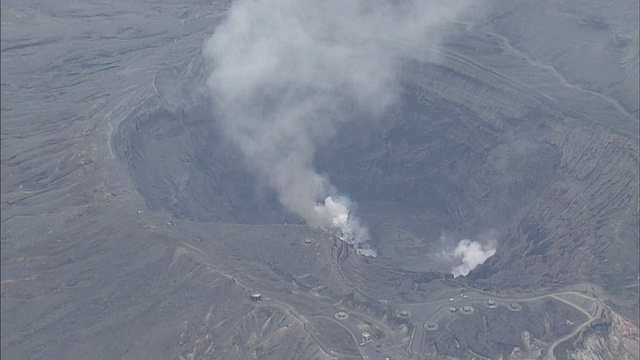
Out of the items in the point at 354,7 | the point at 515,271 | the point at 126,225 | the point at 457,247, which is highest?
the point at 126,225

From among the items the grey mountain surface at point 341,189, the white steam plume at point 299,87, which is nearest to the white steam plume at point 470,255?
the grey mountain surface at point 341,189

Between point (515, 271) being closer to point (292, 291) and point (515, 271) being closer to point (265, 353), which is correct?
point (292, 291)

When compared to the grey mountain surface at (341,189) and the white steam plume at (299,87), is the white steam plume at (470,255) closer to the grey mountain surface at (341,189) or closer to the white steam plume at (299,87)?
the grey mountain surface at (341,189)

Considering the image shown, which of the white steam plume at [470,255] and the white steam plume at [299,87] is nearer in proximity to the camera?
the white steam plume at [470,255]

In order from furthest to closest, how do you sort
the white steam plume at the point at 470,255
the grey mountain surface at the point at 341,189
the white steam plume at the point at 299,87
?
1. the white steam plume at the point at 299,87
2. the white steam plume at the point at 470,255
3. the grey mountain surface at the point at 341,189

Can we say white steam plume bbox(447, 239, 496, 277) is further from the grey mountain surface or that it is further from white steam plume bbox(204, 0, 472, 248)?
white steam plume bbox(204, 0, 472, 248)

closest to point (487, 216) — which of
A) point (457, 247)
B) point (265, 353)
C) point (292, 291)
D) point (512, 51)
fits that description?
point (457, 247)
